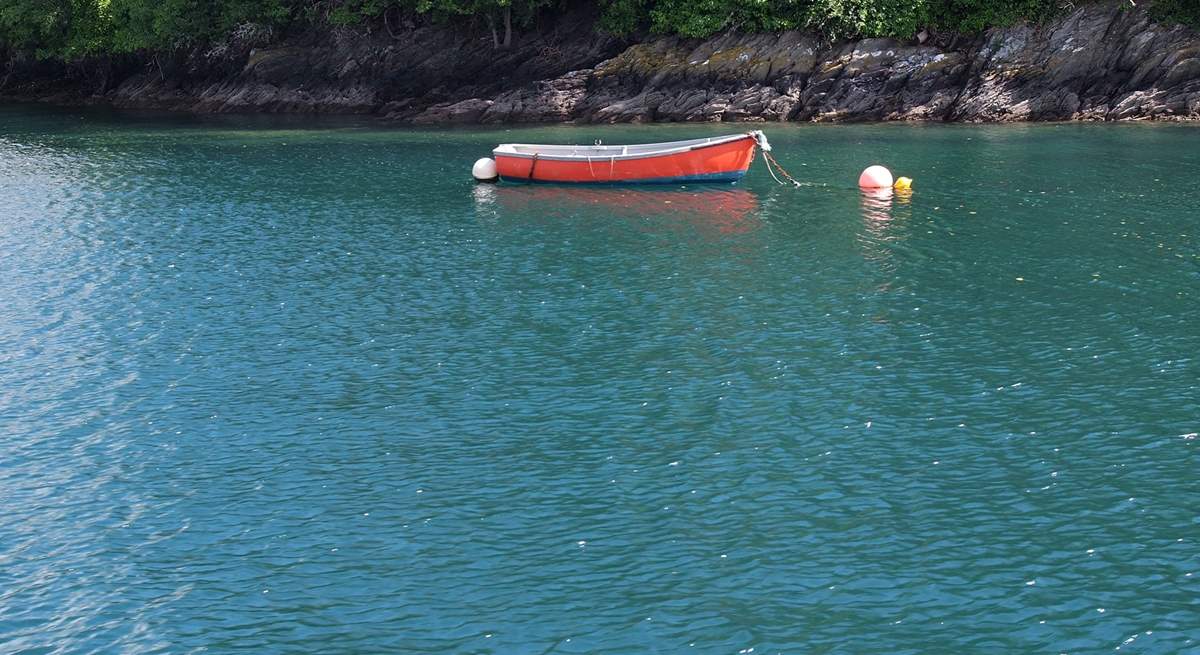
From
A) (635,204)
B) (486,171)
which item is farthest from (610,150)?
(635,204)

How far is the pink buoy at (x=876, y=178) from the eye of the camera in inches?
1645

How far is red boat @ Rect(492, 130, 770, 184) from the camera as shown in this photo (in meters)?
43.7

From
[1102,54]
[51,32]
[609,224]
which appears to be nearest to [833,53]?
[1102,54]

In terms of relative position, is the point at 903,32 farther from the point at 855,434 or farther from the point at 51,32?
the point at 51,32

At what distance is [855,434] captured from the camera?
1994cm

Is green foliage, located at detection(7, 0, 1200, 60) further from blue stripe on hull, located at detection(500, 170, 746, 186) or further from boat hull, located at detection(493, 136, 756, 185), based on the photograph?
boat hull, located at detection(493, 136, 756, 185)

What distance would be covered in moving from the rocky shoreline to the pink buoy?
20.6 metres

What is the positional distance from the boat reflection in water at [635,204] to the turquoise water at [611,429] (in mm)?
522

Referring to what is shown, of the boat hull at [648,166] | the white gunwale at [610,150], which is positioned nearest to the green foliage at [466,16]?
the white gunwale at [610,150]

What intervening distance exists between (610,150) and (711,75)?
71.5 feet

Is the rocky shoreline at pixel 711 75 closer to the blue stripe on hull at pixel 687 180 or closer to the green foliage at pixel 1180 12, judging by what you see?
the green foliage at pixel 1180 12

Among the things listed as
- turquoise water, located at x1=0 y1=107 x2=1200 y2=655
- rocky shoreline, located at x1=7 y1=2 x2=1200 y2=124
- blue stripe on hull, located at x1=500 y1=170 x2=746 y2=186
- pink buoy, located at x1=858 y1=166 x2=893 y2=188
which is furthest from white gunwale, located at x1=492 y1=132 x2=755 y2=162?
rocky shoreline, located at x1=7 y1=2 x2=1200 y2=124

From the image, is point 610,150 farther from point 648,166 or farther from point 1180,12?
point 1180,12

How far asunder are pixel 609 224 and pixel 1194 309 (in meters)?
17.8
